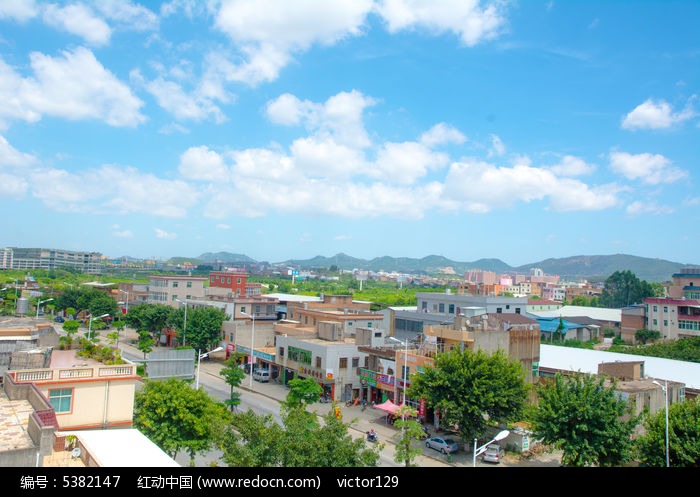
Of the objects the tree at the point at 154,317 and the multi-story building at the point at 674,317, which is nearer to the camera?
the tree at the point at 154,317

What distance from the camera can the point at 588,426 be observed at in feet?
71.8

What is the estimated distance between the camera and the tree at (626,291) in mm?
117125

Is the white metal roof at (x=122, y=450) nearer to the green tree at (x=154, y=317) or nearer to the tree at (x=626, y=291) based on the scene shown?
the green tree at (x=154, y=317)

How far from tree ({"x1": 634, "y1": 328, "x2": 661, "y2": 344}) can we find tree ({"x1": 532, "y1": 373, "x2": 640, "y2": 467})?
53.4 meters

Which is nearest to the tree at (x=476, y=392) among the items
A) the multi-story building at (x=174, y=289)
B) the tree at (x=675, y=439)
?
the tree at (x=675, y=439)

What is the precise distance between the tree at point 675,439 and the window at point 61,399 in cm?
2200

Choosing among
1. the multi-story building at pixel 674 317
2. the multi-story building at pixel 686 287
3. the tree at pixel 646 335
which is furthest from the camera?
the multi-story building at pixel 686 287

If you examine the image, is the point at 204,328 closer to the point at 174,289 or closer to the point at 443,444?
the point at 174,289

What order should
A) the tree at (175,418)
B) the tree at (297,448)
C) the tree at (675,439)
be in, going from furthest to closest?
1. the tree at (175,418)
2. the tree at (675,439)
3. the tree at (297,448)

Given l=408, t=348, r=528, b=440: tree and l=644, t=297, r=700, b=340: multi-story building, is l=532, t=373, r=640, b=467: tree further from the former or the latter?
l=644, t=297, r=700, b=340: multi-story building

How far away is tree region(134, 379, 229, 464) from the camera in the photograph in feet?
67.1

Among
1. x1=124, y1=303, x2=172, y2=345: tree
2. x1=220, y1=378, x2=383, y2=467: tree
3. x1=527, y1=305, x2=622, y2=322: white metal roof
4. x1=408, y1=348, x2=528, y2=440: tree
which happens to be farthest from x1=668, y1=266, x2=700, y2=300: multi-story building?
x1=220, y1=378, x2=383, y2=467: tree

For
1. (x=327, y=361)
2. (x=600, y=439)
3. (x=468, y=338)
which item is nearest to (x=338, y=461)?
(x=600, y=439)
